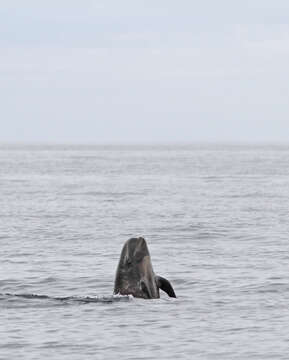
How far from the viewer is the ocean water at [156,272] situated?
61.3 feet

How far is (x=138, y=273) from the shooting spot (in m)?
21.8

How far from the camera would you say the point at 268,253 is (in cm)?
3228

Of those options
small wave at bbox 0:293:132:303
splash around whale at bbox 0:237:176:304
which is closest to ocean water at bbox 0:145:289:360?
small wave at bbox 0:293:132:303

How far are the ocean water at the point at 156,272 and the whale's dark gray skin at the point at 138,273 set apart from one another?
0.30 m

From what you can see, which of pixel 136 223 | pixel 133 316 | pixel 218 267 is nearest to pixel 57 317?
pixel 133 316

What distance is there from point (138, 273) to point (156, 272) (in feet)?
21.1

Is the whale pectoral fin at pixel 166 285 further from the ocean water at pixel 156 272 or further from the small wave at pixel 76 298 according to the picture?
the small wave at pixel 76 298

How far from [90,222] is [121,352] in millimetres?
26796

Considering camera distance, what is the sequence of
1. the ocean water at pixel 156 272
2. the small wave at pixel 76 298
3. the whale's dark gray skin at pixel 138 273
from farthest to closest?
the small wave at pixel 76 298 < the whale's dark gray skin at pixel 138 273 < the ocean water at pixel 156 272

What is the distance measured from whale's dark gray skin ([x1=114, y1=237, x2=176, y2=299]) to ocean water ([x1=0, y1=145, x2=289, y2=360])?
30 centimetres

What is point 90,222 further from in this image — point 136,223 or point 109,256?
point 109,256

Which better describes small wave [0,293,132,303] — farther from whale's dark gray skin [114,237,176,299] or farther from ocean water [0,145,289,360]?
whale's dark gray skin [114,237,176,299]

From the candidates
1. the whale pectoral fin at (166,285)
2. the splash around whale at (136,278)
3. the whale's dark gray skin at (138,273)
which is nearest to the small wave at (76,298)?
the splash around whale at (136,278)

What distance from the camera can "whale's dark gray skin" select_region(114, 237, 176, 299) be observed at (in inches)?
856
